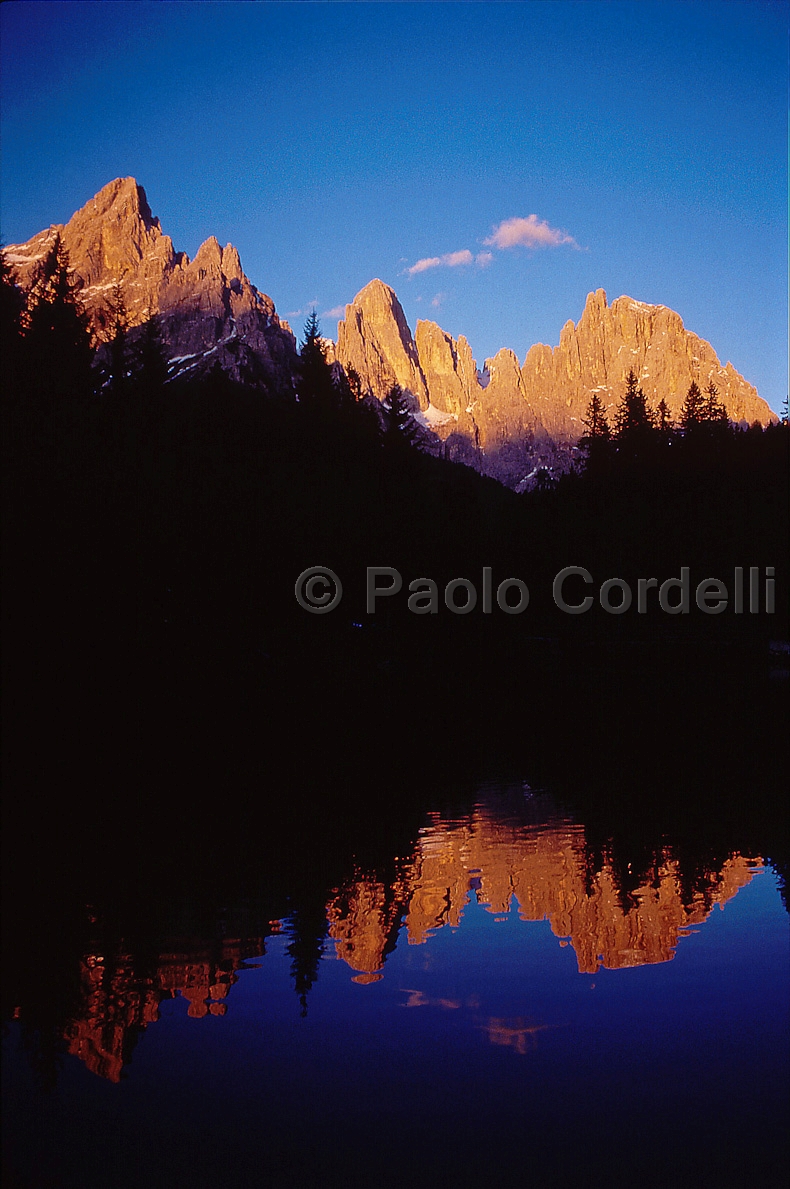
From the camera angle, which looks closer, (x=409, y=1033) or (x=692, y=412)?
(x=409, y=1033)

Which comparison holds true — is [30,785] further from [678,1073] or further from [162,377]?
[162,377]

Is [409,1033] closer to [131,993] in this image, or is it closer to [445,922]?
[131,993]

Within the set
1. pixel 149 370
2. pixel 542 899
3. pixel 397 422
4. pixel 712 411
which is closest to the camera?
pixel 542 899

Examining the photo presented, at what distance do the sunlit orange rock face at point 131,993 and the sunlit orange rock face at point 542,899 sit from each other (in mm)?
1219

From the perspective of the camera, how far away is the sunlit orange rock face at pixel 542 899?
8.78 metres

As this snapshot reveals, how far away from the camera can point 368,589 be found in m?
49.6

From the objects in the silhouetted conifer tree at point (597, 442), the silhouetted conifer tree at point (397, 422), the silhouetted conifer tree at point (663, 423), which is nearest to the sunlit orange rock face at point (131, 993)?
the silhouetted conifer tree at point (397, 422)

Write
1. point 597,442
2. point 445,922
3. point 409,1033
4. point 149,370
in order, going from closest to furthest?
point 409,1033, point 445,922, point 149,370, point 597,442

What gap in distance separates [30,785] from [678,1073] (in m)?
15.6

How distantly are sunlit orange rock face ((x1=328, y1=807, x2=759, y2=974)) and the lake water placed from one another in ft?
0.15

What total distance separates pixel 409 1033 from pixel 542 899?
3.75 metres

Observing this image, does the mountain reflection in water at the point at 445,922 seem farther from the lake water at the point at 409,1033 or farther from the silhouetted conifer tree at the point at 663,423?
the silhouetted conifer tree at the point at 663,423

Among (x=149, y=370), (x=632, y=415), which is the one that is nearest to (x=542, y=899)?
(x=149, y=370)

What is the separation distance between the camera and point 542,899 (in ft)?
33.8
